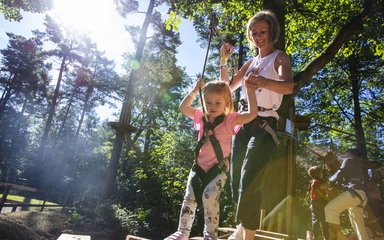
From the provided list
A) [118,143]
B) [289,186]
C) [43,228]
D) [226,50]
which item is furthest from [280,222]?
[118,143]

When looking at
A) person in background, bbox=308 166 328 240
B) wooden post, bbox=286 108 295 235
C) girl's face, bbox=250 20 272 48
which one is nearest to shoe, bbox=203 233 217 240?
girl's face, bbox=250 20 272 48

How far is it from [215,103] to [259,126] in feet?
1.64

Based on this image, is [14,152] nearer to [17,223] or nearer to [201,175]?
[17,223]

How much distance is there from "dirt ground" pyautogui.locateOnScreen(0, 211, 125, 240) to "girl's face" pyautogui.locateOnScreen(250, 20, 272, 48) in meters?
10.5

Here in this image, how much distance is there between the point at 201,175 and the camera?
2.79 meters

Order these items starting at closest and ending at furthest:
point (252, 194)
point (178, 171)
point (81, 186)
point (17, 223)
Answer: point (252, 194) < point (17, 223) < point (178, 171) < point (81, 186)

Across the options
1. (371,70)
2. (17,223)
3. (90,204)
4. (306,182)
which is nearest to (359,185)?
(17,223)

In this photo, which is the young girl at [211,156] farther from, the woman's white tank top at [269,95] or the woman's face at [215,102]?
the woman's white tank top at [269,95]

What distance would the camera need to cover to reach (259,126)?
9.06ft

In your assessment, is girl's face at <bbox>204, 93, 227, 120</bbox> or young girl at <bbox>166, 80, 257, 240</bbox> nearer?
young girl at <bbox>166, 80, 257, 240</bbox>

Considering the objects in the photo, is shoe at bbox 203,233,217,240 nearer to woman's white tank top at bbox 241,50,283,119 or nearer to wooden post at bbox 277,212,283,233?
woman's white tank top at bbox 241,50,283,119

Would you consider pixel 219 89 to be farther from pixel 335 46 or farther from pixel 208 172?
pixel 335 46

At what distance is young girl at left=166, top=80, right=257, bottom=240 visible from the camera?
8.62 feet

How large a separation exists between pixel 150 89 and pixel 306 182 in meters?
16.3
